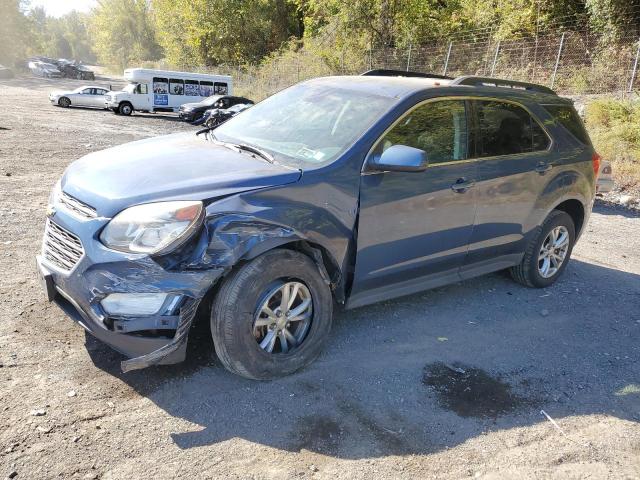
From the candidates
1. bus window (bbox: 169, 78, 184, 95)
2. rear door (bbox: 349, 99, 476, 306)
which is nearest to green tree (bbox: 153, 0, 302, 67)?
bus window (bbox: 169, 78, 184, 95)

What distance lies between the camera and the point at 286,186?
3.37m

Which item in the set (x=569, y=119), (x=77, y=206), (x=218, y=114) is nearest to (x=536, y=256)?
(x=569, y=119)

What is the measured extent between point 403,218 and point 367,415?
143cm

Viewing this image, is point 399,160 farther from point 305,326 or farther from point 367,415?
point 367,415

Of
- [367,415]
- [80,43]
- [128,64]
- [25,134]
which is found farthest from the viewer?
[80,43]

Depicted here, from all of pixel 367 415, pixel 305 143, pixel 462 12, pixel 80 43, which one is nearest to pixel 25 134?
pixel 305 143

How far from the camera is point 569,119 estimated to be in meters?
5.43

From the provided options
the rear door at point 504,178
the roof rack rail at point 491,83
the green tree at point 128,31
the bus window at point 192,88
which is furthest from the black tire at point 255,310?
the green tree at point 128,31

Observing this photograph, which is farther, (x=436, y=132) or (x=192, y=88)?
(x=192, y=88)

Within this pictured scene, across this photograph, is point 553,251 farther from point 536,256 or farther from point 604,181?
point 604,181

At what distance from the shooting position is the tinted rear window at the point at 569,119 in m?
5.25

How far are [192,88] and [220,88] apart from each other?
5.15ft

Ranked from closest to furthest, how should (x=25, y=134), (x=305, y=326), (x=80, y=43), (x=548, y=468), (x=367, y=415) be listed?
(x=548, y=468) → (x=367, y=415) → (x=305, y=326) → (x=25, y=134) → (x=80, y=43)

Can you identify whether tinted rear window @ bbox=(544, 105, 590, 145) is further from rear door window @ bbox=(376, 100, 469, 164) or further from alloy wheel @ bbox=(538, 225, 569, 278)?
rear door window @ bbox=(376, 100, 469, 164)
